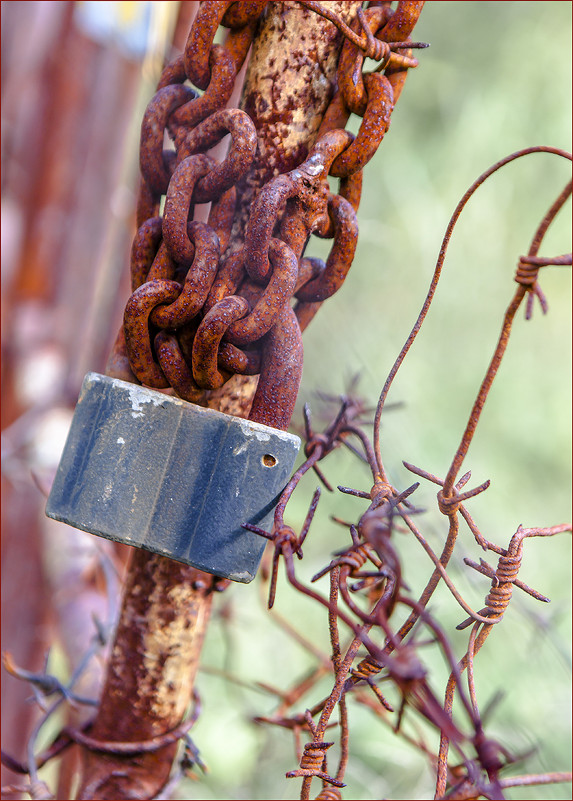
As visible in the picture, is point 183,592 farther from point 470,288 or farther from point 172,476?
point 470,288

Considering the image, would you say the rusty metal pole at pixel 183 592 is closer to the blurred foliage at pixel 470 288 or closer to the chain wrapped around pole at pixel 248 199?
the chain wrapped around pole at pixel 248 199

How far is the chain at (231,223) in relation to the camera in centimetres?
49

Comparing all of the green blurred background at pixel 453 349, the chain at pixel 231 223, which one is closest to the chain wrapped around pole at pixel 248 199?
the chain at pixel 231 223

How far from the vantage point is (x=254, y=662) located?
10.7ft

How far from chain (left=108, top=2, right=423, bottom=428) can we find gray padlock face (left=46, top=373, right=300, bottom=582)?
0.02 meters

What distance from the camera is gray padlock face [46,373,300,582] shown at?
50 cm

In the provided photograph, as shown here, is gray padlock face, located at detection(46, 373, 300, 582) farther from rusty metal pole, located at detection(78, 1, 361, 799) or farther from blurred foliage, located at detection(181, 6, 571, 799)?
blurred foliage, located at detection(181, 6, 571, 799)

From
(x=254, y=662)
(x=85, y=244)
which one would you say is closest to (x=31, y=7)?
(x=85, y=244)

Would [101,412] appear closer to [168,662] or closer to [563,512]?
[168,662]

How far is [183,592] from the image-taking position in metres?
0.60

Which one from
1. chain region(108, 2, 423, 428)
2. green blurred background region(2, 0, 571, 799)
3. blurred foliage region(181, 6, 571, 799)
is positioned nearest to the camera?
chain region(108, 2, 423, 428)

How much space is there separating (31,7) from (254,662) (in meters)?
2.72

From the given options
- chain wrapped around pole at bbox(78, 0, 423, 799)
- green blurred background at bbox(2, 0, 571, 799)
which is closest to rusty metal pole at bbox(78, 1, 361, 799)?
chain wrapped around pole at bbox(78, 0, 423, 799)

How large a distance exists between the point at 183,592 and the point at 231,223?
0.31 meters
